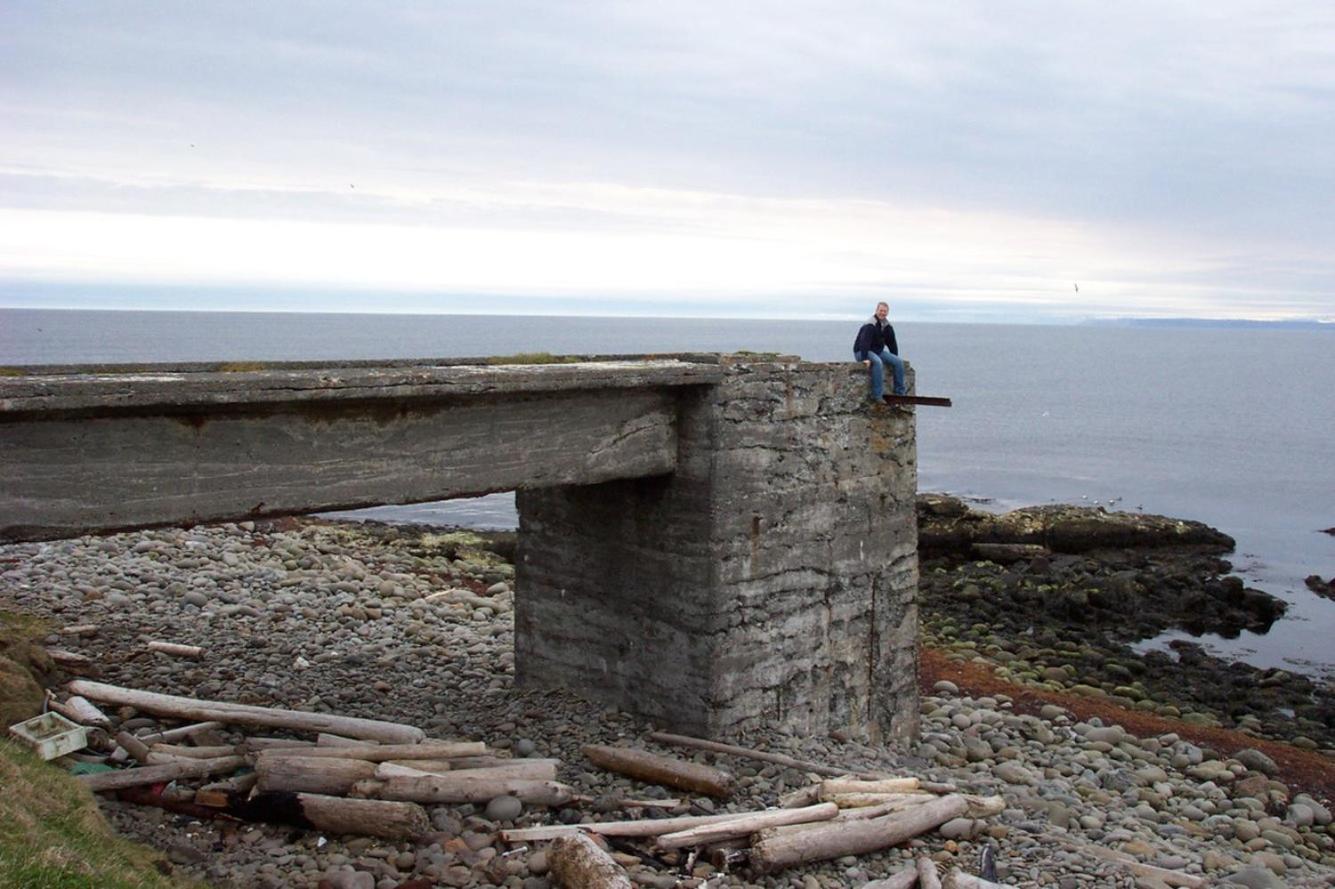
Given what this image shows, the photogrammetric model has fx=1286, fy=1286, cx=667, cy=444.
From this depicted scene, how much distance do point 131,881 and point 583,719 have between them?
427 centimetres

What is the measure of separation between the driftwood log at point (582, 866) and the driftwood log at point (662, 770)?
143cm

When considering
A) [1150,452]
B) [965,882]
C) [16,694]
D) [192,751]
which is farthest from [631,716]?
[1150,452]

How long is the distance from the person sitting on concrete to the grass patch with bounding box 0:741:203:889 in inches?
244

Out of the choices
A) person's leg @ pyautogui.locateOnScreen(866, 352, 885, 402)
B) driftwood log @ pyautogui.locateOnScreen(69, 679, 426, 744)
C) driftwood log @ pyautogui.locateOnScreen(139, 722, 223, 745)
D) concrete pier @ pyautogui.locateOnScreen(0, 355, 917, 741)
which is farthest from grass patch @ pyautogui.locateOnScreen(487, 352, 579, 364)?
driftwood log @ pyautogui.locateOnScreen(139, 722, 223, 745)

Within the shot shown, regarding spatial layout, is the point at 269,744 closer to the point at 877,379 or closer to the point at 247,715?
the point at 247,715

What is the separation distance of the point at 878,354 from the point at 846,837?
426cm

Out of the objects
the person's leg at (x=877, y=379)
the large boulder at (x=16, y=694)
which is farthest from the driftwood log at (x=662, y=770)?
the large boulder at (x=16, y=694)

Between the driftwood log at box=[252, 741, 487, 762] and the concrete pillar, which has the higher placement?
the concrete pillar

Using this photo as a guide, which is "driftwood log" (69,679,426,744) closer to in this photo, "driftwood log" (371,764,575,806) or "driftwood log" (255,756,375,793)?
"driftwood log" (371,764,575,806)

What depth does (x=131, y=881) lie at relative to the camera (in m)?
5.70

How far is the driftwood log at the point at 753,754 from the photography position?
8844 millimetres

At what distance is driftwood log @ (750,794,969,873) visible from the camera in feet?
23.7

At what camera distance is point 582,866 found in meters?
6.70

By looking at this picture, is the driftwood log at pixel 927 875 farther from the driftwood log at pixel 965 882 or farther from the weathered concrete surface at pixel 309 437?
the weathered concrete surface at pixel 309 437
